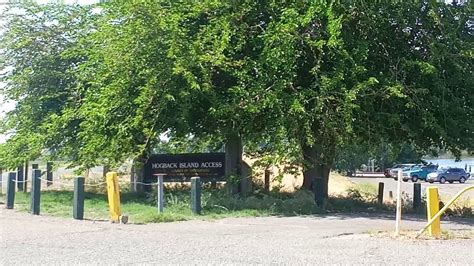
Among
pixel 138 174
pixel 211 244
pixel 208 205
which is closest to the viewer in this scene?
pixel 211 244

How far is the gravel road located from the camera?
30.7 feet

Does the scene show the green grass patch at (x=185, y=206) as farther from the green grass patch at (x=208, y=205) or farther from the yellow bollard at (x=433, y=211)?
the yellow bollard at (x=433, y=211)

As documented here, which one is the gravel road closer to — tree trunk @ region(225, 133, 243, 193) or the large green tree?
the large green tree

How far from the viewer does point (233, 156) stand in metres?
21.0

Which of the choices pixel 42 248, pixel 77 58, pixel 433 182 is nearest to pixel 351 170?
pixel 433 182

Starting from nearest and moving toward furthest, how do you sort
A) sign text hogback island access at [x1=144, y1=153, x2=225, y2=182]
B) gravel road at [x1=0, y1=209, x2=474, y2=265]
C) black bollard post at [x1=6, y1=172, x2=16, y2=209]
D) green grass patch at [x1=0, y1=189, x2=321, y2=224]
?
gravel road at [x1=0, y1=209, x2=474, y2=265], green grass patch at [x1=0, y1=189, x2=321, y2=224], black bollard post at [x1=6, y1=172, x2=16, y2=209], sign text hogback island access at [x1=144, y1=153, x2=225, y2=182]

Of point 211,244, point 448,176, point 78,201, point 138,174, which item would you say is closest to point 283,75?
point 78,201

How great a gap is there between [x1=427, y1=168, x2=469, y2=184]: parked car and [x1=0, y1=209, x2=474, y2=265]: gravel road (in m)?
44.2

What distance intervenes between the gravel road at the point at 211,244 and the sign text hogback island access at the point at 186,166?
606 cm

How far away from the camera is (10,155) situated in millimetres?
22141

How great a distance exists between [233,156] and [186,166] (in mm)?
1663

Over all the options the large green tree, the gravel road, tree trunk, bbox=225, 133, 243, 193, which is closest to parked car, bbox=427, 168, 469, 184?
the large green tree

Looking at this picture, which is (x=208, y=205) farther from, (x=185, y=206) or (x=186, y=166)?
(x=186, y=166)

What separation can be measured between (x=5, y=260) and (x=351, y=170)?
6825 centimetres
